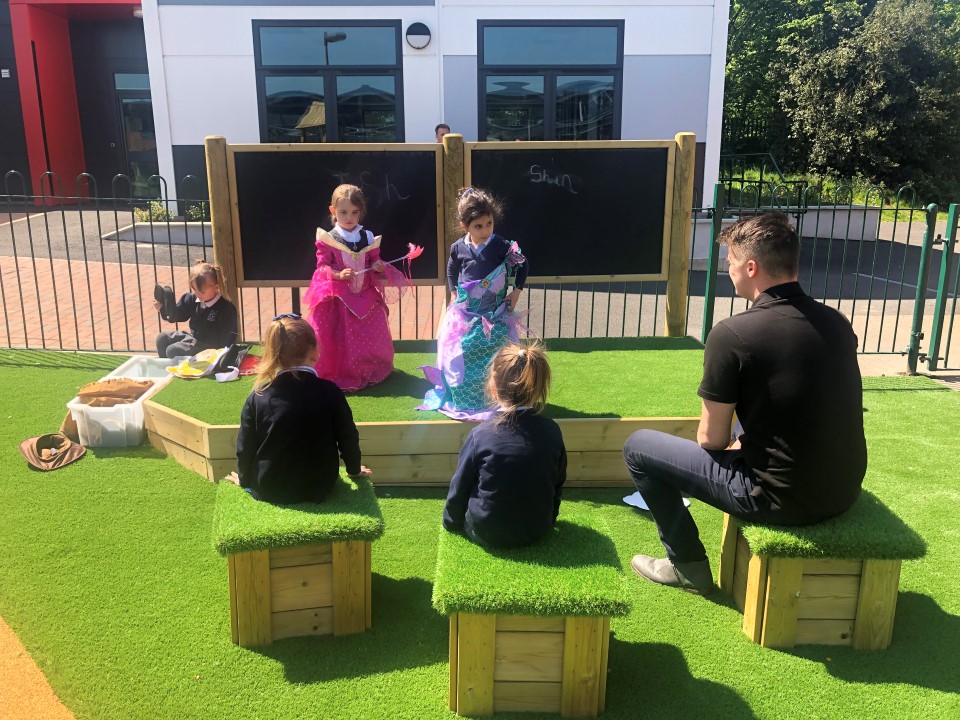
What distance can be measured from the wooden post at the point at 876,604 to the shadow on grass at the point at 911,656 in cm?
5

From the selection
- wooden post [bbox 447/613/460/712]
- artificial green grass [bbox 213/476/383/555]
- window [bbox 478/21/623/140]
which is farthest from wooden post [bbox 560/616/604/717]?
window [bbox 478/21/623/140]

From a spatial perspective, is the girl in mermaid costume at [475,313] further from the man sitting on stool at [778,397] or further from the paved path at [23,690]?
the paved path at [23,690]

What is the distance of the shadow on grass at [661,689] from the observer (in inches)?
113

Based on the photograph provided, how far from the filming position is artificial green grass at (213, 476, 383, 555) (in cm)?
302

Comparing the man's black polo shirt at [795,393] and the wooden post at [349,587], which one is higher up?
the man's black polo shirt at [795,393]

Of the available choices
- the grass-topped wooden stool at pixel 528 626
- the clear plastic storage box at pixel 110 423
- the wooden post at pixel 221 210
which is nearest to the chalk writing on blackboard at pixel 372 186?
the wooden post at pixel 221 210

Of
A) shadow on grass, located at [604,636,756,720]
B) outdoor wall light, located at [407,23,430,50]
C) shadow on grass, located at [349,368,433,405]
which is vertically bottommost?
shadow on grass, located at [604,636,756,720]

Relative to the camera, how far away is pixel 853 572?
10.3 ft

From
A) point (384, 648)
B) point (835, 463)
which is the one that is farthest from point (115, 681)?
point (835, 463)

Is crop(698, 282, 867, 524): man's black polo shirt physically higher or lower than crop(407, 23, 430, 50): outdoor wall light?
lower

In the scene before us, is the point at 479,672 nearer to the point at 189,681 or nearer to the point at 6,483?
the point at 189,681

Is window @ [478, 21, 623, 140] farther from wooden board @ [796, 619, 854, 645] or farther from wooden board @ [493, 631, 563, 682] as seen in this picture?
wooden board @ [493, 631, 563, 682]

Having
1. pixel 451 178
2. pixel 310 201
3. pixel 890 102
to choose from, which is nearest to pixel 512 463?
pixel 451 178

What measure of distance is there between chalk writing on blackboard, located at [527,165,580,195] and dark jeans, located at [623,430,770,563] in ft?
11.1
